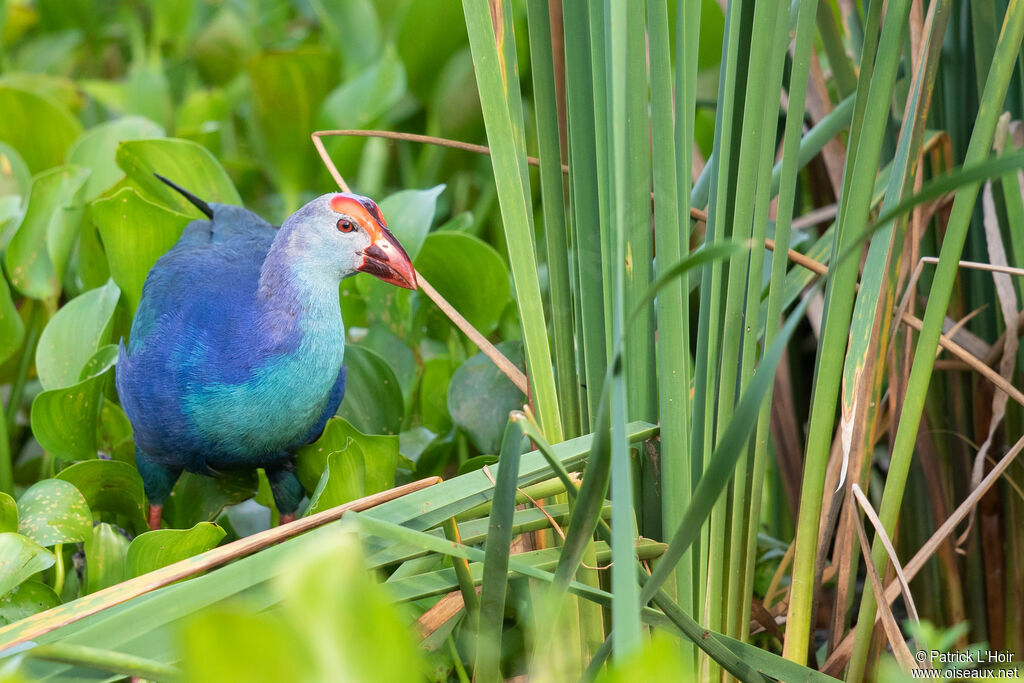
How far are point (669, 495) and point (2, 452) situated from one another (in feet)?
2.91

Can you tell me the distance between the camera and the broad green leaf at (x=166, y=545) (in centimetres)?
81

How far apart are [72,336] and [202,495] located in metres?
0.27

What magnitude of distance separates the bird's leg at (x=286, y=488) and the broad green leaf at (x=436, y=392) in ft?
0.65

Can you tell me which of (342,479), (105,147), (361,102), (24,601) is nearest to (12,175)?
(105,147)

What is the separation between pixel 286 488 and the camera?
43.9 inches

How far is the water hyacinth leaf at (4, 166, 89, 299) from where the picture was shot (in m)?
1.22

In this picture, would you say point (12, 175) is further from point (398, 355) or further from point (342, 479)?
point (342, 479)

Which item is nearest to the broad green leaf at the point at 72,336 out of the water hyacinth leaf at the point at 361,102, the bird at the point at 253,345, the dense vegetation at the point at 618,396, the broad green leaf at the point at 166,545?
the dense vegetation at the point at 618,396

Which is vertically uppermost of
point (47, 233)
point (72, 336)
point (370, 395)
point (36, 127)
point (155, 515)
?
point (36, 127)

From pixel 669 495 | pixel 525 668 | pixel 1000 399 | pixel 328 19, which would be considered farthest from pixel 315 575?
pixel 328 19

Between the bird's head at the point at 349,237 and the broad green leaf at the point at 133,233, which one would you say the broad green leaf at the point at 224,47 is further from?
the bird's head at the point at 349,237

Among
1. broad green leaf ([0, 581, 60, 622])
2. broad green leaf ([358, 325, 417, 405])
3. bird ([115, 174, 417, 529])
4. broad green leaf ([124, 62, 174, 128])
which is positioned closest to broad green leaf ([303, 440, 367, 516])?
bird ([115, 174, 417, 529])

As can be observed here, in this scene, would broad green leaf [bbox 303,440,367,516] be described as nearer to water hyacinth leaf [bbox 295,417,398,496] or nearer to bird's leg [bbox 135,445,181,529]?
water hyacinth leaf [bbox 295,417,398,496]

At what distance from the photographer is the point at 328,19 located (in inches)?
71.1
